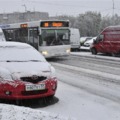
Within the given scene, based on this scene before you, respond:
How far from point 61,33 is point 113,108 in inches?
575

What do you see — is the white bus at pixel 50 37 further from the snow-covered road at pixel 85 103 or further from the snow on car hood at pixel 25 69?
the snow on car hood at pixel 25 69

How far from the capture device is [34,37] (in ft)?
75.9

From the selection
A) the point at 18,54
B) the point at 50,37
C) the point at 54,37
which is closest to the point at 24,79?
the point at 18,54

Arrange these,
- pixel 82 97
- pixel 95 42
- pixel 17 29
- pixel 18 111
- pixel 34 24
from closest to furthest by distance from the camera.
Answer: pixel 18 111 → pixel 82 97 → pixel 34 24 → pixel 17 29 → pixel 95 42

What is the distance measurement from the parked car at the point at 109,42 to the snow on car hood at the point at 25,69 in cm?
1796

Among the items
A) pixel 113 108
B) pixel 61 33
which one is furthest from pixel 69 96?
pixel 61 33

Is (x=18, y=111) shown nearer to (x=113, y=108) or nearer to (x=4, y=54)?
(x=113, y=108)

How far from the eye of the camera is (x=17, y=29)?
1051 inches

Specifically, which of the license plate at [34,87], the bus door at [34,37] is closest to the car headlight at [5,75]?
the license plate at [34,87]

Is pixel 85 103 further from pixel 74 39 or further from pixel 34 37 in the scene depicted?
pixel 74 39

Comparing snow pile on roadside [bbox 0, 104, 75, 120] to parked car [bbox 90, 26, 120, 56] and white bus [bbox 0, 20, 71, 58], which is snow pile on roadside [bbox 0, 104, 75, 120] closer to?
white bus [bbox 0, 20, 71, 58]

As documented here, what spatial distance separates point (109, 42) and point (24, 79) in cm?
1964

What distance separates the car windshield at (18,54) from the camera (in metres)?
10.2

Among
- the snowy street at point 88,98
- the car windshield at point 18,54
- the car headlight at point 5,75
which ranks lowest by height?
the snowy street at point 88,98
